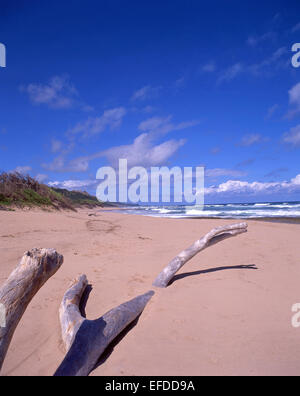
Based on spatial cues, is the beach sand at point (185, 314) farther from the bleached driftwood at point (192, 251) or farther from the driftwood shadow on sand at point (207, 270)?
the bleached driftwood at point (192, 251)

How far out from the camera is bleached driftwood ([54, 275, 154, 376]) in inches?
66.0

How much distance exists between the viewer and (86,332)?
188cm

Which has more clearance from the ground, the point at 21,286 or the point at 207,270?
the point at 21,286

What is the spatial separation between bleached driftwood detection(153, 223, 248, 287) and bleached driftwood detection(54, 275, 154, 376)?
93cm

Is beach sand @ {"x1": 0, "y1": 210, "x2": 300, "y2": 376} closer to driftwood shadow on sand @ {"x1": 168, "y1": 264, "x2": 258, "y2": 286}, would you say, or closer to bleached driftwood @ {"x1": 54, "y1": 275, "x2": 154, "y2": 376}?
driftwood shadow on sand @ {"x1": 168, "y1": 264, "x2": 258, "y2": 286}

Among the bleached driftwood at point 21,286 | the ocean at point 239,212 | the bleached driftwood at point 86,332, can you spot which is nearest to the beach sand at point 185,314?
the bleached driftwood at point 86,332

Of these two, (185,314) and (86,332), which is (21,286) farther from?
(185,314)

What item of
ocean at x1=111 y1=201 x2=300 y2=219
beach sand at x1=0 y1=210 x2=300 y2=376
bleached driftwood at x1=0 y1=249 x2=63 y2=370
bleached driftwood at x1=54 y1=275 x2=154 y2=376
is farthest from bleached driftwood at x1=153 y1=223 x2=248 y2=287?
ocean at x1=111 y1=201 x2=300 y2=219

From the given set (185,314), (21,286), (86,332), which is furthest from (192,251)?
(21,286)

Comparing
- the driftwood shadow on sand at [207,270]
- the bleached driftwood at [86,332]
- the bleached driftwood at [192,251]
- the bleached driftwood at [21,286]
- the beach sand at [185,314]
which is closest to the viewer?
the bleached driftwood at [21,286]

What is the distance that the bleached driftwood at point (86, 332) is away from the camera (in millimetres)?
1677

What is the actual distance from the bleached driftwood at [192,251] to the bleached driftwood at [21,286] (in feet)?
7.75

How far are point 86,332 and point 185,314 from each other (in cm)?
130
